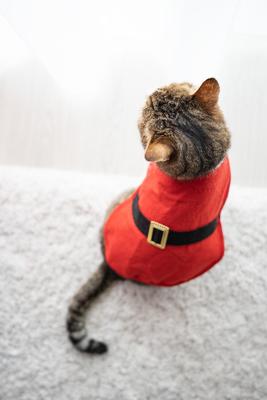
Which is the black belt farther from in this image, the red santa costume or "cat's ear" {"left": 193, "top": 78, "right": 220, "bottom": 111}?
"cat's ear" {"left": 193, "top": 78, "right": 220, "bottom": 111}

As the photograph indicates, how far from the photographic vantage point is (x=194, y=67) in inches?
52.3

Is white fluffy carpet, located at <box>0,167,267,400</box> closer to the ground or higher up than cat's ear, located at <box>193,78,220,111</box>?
closer to the ground

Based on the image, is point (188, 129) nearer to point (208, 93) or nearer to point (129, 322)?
point (208, 93)

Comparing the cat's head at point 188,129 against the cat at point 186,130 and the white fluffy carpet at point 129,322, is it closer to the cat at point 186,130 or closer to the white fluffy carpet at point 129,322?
the cat at point 186,130

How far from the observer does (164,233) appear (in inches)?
29.4

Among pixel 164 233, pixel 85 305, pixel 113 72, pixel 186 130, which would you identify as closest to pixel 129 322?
pixel 85 305

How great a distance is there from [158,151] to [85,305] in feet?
2.05

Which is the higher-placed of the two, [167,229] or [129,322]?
[167,229]

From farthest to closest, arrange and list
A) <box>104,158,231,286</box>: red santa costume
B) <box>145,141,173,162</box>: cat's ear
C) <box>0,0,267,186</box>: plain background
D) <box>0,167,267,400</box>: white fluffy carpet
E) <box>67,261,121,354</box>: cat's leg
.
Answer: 1. <box>0,0,267,186</box>: plain background
2. <box>0,167,267,400</box>: white fluffy carpet
3. <box>67,261,121,354</box>: cat's leg
4. <box>104,158,231,286</box>: red santa costume
5. <box>145,141,173,162</box>: cat's ear

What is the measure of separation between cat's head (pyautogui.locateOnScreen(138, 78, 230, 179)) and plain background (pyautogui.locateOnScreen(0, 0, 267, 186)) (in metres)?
0.64

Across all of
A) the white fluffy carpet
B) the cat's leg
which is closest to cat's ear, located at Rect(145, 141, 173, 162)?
the cat's leg

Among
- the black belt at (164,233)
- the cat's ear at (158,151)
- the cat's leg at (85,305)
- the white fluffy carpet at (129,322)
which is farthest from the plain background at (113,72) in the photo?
the cat's ear at (158,151)

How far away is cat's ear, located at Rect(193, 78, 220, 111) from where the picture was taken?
Answer: 2.17 ft

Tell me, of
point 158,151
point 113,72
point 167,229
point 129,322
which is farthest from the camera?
point 113,72
